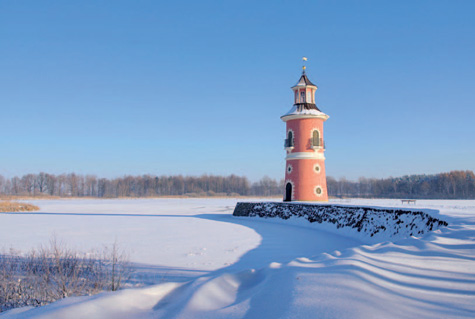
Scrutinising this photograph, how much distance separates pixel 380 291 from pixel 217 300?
1.68 m

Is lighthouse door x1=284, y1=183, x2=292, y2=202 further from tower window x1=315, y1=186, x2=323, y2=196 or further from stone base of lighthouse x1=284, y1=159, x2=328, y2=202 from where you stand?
tower window x1=315, y1=186, x2=323, y2=196

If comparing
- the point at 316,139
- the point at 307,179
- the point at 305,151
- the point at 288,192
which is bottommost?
the point at 288,192

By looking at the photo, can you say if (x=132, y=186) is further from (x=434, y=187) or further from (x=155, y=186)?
(x=434, y=187)

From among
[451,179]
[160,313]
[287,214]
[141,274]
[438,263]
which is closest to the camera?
[160,313]

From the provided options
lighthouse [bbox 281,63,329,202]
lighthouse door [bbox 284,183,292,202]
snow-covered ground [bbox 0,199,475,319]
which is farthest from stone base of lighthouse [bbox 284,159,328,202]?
snow-covered ground [bbox 0,199,475,319]

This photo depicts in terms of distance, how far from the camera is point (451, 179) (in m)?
81.8

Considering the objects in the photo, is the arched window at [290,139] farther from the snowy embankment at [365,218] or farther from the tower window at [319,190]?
the snowy embankment at [365,218]

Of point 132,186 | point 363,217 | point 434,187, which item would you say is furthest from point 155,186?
point 363,217

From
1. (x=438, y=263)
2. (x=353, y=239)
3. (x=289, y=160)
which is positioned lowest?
(x=353, y=239)

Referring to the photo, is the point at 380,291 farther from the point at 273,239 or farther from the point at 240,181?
the point at 240,181

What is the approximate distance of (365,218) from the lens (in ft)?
45.4

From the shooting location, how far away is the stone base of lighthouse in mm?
22359

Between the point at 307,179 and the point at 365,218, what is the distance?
28.2ft

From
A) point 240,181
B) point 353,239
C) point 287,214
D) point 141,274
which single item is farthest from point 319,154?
point 240,181
